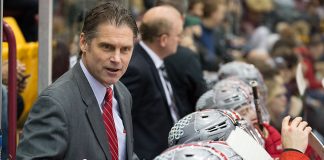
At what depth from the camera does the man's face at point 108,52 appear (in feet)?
15.0

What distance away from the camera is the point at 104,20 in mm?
4629

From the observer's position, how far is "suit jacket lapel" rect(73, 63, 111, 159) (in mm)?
4570

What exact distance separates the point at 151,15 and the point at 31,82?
1257mm

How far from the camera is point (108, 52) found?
4.61 metres

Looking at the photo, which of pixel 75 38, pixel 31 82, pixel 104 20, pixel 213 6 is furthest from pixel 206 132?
pixel 213 6

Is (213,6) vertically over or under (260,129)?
over

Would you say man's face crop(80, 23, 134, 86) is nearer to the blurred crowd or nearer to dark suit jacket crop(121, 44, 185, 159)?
the blurred crowd

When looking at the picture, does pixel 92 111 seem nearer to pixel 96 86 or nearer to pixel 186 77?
pixel 96 86

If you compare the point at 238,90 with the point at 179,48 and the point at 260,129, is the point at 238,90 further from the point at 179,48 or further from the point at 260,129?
the point at 179,48

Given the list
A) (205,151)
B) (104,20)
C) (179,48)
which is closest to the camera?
(205,151)

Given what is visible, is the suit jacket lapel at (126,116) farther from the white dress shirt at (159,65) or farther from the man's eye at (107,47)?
the white dress shirt at (159,65)

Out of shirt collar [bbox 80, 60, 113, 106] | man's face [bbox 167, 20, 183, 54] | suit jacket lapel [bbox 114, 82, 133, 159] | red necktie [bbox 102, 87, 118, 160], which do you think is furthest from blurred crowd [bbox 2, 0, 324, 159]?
shirt collar [bbox 80, 60, 113, 106]

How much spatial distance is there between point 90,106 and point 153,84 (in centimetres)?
278

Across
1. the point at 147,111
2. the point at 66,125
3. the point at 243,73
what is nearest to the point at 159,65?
the point at 147,111
